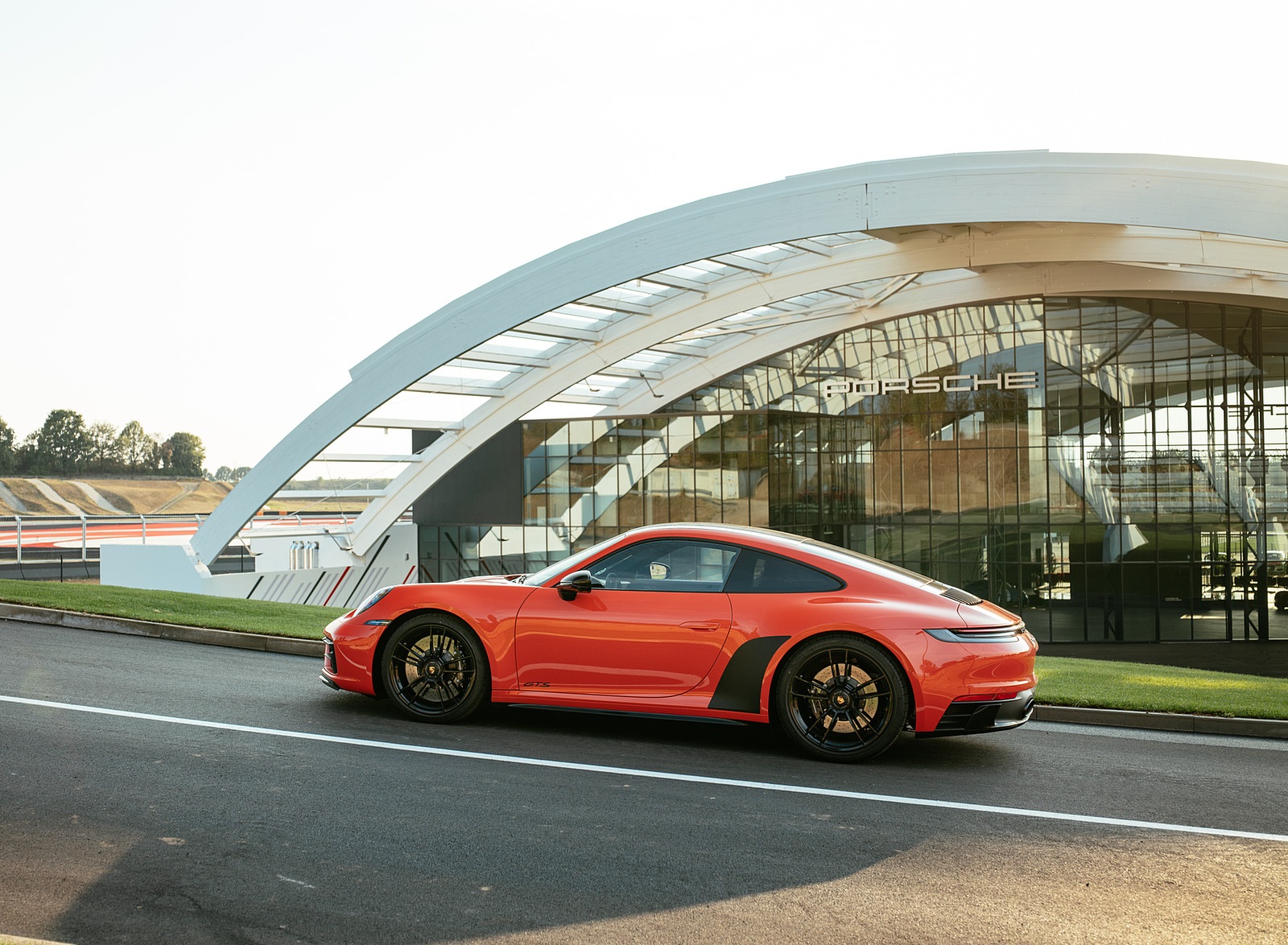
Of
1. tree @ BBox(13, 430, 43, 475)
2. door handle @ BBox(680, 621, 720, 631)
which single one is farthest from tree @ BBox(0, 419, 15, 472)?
door handle @ BBox(680, 621, 720, 631)

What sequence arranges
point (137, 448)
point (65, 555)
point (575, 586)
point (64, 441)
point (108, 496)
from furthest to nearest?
1. point (137, 448)
2. point (64, 441)
3. point (108, 496)
4. point (65, 555)
5. point (575, 586)

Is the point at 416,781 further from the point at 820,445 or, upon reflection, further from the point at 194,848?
the point at 820,445

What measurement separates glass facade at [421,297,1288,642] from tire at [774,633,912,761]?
76.6 feet

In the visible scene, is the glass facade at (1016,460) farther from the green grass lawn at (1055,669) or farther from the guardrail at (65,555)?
the green grass lawn at (1055,669)

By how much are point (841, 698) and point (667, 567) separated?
137 cm

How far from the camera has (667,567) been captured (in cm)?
673

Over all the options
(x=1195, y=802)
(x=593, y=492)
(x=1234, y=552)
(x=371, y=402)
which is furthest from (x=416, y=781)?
(x=1234, y=552)

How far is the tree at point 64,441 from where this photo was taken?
92875mm

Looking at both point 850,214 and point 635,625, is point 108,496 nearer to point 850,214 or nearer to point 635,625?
point 850,214

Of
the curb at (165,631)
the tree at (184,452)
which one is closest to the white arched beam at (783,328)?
the curb at (165,631)

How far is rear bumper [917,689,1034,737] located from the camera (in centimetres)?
610

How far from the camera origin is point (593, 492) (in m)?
32.2

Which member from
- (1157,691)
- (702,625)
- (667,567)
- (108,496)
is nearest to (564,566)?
(667,567)

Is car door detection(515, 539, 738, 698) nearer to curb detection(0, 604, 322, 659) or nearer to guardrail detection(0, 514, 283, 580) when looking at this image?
curb detection(0, 604, 322, 659)
